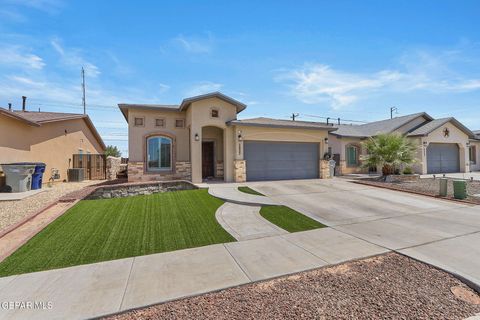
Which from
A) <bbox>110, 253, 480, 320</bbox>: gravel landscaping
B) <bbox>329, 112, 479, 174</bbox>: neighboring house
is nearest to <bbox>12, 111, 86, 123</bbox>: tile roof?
<bbox>110, 253, 480, 320</bbox>: gravel landscaping

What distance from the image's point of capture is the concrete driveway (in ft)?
13.8

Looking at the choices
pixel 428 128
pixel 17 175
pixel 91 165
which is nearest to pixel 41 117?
pixel 91 165

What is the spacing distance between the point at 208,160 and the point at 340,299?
13483 mm

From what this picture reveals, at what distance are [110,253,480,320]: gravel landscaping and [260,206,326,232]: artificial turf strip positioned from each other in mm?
2131

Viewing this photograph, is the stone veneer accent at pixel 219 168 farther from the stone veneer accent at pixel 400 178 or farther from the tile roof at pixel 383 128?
the tile roof at pixel 383 128

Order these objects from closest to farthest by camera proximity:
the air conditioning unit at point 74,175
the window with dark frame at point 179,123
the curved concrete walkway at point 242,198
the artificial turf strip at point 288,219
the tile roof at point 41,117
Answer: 1. the artificial turf strip at point 288,219
2. the curved concrete walkway at point 242,198
3. the tile roof at point 41,117
4. the window with dark frame at point 179,123
5. the air conditioning unit at point 74,175

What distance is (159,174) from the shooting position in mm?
14383

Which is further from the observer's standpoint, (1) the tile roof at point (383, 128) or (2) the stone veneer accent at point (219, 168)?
(1) the tile roof at point (383, 128)

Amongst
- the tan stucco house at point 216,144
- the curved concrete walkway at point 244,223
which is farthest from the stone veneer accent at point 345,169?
the curved concrete walkway at point 244,223

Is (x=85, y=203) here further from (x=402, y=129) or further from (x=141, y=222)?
(x=402, y=129)

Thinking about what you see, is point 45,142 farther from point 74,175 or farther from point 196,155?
point 196,155

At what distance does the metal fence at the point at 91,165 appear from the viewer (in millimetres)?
17172

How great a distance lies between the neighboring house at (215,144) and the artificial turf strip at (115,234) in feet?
19.6

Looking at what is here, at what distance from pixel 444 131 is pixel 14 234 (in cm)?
2834
